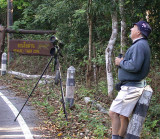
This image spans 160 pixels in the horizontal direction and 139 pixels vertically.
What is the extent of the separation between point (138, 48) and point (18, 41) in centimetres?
1201

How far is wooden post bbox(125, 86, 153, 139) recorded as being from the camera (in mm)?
4090

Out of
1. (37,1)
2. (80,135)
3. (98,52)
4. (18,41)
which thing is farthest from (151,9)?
(37,1)

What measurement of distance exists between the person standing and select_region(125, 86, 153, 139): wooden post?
9 centimetres

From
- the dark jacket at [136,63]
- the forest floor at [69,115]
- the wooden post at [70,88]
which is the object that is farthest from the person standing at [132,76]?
the wooden post at [70,88]

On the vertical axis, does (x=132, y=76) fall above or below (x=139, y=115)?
above

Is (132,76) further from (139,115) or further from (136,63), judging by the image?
(139,115)

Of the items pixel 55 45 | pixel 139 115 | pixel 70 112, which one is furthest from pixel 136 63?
pixel 70 112

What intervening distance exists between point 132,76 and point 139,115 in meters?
0.62

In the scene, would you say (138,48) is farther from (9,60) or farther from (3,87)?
(9,60)

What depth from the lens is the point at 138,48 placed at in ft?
13.1

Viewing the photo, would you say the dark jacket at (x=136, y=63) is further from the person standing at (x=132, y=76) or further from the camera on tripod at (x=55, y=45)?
the camera on tripod at (x=55, y=45)

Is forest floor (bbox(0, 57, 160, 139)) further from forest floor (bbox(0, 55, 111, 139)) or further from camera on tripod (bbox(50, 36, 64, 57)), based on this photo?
camera on tripod (bbox(50, 36, 64, 57))

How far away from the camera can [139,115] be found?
411 centimetres

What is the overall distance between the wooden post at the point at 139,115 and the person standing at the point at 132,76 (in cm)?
9
